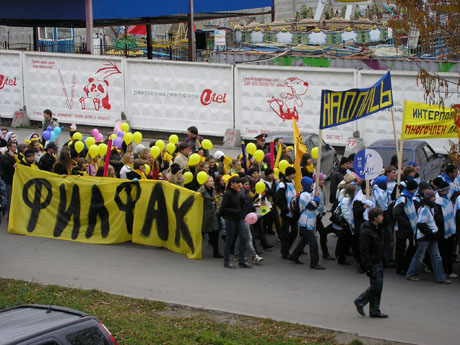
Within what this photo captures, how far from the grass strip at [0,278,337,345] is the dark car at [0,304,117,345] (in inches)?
89.8

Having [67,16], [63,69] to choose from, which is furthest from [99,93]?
[67,16]

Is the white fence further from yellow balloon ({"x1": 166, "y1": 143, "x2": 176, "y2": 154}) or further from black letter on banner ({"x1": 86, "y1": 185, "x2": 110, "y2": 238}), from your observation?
black letter on banner ({"x1": 86, "y1": 185, "x2": 110, "y2": 238})

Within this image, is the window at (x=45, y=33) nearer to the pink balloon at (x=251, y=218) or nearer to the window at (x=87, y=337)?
the pink balloon at (x=251, y=218)

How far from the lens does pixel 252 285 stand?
1116 centimetres

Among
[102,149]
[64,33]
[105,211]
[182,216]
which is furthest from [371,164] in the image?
[64,33]

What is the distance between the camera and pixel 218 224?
12297 mm

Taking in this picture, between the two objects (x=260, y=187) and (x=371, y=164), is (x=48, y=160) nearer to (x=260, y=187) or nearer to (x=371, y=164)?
(x=260, y=187)

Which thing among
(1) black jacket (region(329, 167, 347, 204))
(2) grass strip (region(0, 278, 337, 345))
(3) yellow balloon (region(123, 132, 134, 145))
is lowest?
(2) grass strip (region(0, 278, 337, 345))

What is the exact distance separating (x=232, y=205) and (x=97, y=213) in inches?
120

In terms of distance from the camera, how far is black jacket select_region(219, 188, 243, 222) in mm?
11617

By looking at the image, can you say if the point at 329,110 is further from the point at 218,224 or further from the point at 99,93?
the point at 99,93

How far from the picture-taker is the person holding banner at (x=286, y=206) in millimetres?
12320

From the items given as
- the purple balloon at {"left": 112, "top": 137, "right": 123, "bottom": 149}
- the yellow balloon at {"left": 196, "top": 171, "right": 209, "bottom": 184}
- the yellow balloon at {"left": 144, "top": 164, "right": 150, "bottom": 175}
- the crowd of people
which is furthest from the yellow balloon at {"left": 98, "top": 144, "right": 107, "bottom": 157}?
the yellow balloon at {"left": 196, "top": 171, "right": 209, "bottom": 184}

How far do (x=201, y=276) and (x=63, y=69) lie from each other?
49.7 ft
